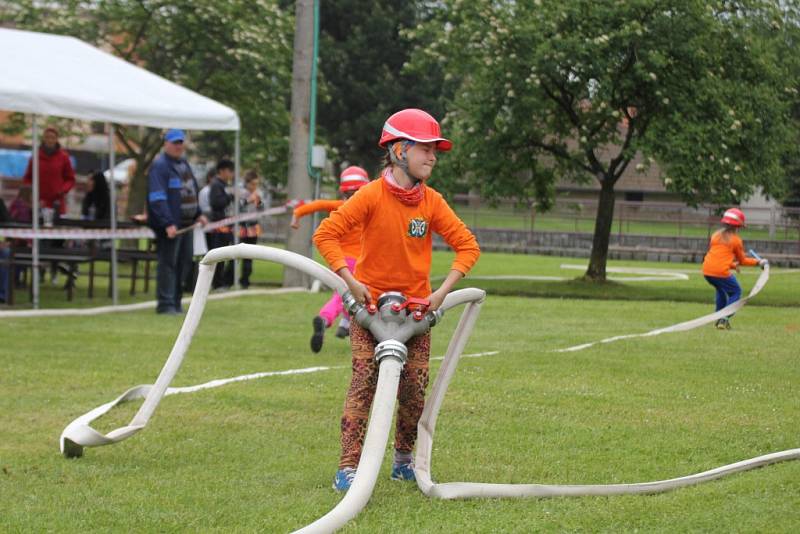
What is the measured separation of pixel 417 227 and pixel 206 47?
2317 cm

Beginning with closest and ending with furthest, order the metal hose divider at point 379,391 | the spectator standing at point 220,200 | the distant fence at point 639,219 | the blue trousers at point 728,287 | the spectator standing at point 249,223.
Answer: the metal hose divider at point 379,391 → the blue trousers at point 728,287 → the spectator standing at point 220,200 → the spectator standing at point 249,223 → the distant fence at point 639,219

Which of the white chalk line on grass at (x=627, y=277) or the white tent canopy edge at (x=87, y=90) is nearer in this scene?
the white tent canopy edge at (x=87, y=90)

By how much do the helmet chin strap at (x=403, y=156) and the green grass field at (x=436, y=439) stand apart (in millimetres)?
1496

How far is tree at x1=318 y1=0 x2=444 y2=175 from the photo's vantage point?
51.5 meters

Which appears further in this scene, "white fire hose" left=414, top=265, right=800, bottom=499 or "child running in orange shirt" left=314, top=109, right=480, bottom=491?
"child running in orange shirt" left=314, top=109, right=480, bottom=491

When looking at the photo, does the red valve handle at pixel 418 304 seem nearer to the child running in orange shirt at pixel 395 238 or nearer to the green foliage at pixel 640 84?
the child running in orange shirt at pixel 395 238

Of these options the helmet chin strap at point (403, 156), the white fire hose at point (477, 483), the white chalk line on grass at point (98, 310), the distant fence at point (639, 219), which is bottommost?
the distant fence at point (639, 219)

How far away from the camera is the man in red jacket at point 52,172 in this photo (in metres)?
19.5

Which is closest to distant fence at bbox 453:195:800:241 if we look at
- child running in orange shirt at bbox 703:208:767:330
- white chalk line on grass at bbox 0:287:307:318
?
white chalk line on grass at bbox 0:287:307:318

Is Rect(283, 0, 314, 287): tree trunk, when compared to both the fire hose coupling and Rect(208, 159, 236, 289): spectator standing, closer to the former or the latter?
Rect(208, 159, 236, 289): spectator standing

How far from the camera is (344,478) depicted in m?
6.14

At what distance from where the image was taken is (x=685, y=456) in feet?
23.2

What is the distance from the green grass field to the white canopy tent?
2.56 metres

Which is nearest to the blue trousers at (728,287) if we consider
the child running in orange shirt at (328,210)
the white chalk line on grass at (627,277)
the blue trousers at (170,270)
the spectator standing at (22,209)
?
the child running in orange shirt at (328,210)
